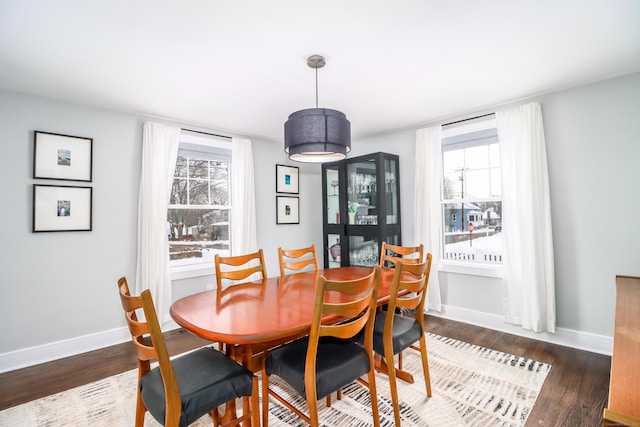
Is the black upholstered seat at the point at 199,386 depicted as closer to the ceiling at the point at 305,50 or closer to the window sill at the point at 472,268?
the ceiling at the point at 305,50

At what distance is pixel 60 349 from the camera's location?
2.84m

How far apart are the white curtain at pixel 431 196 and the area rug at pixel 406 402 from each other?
128 centimetres

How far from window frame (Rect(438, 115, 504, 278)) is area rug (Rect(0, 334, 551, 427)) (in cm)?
105

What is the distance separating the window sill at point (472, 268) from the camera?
334cm

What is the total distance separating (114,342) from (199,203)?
5.67 feet

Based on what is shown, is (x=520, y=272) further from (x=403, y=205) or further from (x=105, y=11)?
(x=105, y=11)

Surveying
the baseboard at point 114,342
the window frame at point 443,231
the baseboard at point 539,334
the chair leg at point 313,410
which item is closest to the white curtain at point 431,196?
the window frame at point 443,231

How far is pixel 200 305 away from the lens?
1.87 meters

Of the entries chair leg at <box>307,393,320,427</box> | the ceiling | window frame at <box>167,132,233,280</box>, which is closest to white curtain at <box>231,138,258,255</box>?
window frame at <box>167,132,233,280</box>

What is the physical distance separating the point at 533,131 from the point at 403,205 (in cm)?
168

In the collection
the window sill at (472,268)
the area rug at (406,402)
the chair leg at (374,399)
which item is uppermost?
the window sill at (472,268)

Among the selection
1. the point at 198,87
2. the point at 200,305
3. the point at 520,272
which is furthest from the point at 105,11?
the point at 520,272

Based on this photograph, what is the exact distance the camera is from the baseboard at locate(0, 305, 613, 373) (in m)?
2.66

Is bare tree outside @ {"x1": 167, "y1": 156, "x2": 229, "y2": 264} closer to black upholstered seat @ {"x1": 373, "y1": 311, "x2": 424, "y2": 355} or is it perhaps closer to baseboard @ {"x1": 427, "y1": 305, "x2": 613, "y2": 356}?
black upholstered seat @ {"x1": 373, "y1": 311, "x2": 424, "y2": 355}
